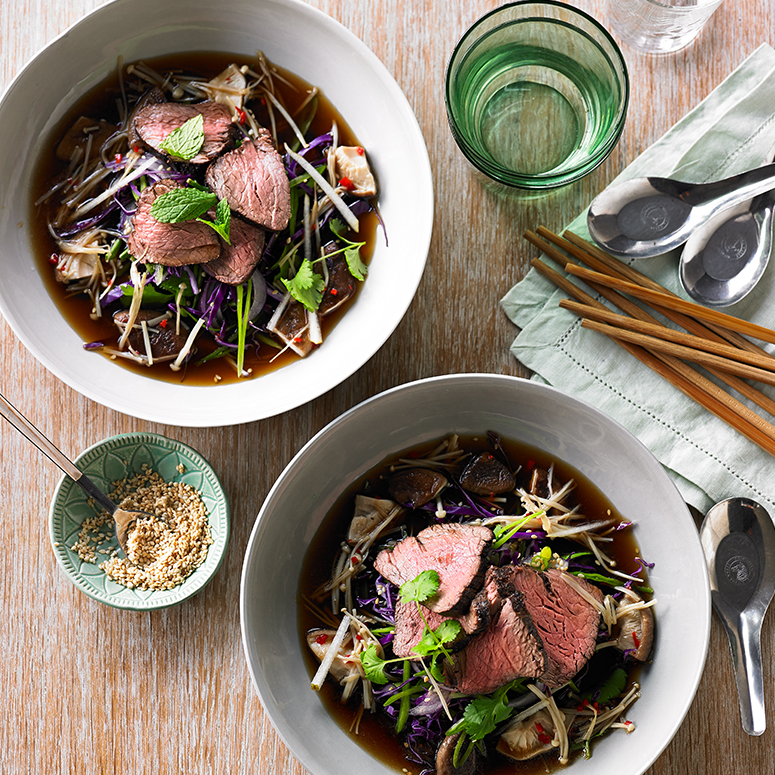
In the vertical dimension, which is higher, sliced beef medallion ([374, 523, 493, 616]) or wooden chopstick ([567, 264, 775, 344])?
wooden chopstick ([567, 264, 775, 344])

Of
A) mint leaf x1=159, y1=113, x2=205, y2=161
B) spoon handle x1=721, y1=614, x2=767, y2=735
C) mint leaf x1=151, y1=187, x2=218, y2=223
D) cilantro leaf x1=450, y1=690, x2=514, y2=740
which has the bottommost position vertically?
spoon handle x1=721, y1=614, x2=767, y2=735

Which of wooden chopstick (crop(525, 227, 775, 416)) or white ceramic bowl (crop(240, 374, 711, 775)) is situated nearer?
white ceramic bowl (crop(240, 374, 711, 775))

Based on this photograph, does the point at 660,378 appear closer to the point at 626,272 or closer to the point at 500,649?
the point at 626,272

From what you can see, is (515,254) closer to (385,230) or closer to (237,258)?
(385,230)

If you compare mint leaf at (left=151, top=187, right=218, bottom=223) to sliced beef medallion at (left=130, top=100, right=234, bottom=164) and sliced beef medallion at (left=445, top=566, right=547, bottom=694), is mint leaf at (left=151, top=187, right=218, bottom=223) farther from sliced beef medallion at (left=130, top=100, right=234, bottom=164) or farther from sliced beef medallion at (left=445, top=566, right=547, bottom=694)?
sliced beef medallion at (left=445, top=566, right=547, bottom=694)

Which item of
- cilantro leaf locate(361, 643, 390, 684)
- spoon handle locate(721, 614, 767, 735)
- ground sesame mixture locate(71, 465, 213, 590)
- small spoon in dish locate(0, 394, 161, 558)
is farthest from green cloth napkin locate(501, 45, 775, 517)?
small spoon in dish locate(0, 394, 161, 558)

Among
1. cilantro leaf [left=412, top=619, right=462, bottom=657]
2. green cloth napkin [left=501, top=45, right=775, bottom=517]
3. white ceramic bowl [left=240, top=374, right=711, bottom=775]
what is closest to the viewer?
cilantro leaf [left=412, top=619, right=462, bottom=657]
